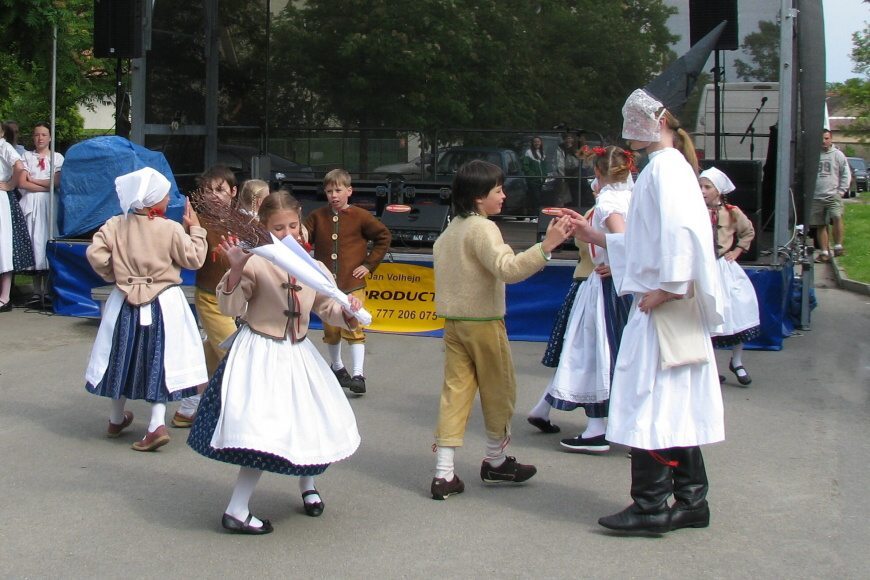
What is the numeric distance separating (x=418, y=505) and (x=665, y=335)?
5.00 ft

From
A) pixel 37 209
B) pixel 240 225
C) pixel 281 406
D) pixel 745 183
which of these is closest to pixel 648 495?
pixel 281 406

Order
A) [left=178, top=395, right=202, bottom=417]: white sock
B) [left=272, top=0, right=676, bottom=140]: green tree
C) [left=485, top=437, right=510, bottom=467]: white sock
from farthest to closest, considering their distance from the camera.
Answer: [left=272, top=0, right=676, bottom=140]: green tree
[left=178, top=395, right=202, bottom=417]: white sock
[left=485, top=437, right=510, bottom=467]: white sock

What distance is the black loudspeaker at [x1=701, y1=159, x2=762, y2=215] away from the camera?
11.6m

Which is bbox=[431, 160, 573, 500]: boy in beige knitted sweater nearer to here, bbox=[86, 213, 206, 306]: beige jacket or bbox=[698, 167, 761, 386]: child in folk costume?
bbox=[86, 213, 206, 306]: beige jacket

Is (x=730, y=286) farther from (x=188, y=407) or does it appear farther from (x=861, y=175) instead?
(x=861, y=175)

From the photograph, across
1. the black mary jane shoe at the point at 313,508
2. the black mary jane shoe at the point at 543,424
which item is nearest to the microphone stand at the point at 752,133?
the black mary jane shoe at the point at 543,424

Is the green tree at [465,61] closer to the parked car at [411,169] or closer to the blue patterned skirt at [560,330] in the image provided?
the parked car at [411,169]

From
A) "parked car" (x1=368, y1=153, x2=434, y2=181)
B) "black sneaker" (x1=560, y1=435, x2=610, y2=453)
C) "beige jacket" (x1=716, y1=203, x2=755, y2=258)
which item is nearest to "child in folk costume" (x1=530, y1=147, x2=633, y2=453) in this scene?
"black sneaker" (x1=560, y1=435, x2=610, y2=453)

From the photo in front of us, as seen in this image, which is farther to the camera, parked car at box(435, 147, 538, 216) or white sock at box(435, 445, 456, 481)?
parked car at box(435, 147, 538, 216)

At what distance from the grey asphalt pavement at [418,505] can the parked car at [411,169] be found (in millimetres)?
6316

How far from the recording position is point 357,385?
7.86 metres

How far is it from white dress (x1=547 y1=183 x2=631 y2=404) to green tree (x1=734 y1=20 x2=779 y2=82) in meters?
6.51

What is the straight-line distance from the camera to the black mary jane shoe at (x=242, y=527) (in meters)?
4.84

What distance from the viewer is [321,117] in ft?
47.5
